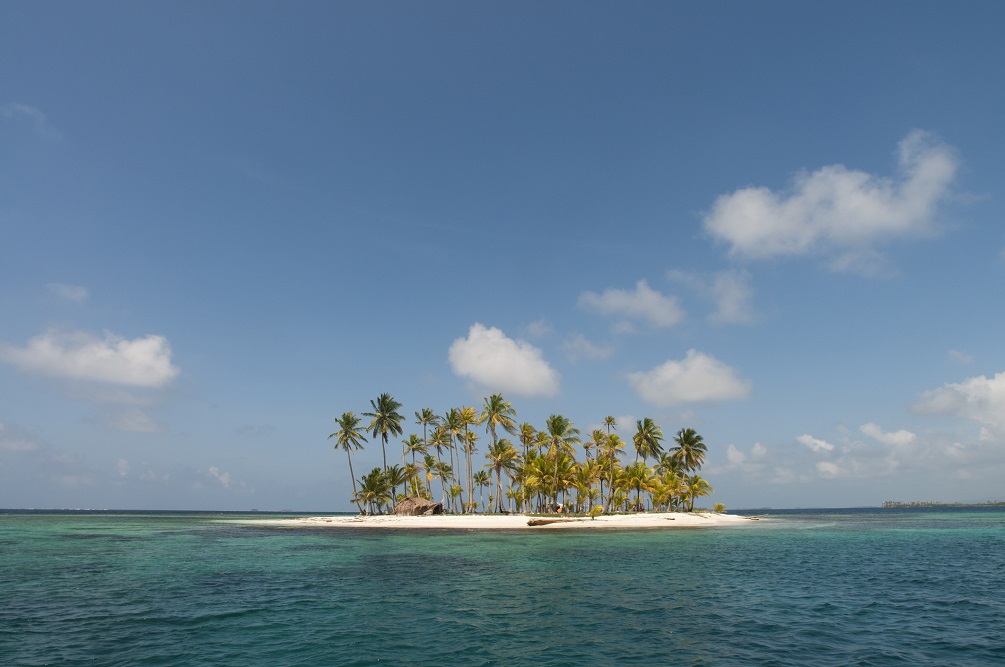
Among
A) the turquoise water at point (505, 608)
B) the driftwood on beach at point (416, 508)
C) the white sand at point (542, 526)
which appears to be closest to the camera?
the turquoise water at point (505, 608)

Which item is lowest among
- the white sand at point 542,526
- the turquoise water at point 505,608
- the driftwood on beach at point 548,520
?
the white sand at point 542,526

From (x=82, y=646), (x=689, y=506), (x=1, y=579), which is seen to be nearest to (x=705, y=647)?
(x=82, y=646)

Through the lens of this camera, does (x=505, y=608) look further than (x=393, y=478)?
No

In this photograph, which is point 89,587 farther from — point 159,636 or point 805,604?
point 805,604

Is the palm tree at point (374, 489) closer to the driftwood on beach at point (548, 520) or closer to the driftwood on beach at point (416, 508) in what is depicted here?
the driftwood on beach at point (416, 508)

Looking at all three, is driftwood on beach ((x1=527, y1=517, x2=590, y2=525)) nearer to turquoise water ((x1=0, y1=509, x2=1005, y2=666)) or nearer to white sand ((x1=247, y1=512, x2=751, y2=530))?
white sand ((x1=247, y1=512, x2=751, y2=530))

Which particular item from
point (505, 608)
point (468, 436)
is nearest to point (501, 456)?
point (468, 436)

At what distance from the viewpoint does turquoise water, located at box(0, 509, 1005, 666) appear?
15117 millimetres

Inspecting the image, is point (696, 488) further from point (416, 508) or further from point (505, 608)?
point (505, 608)

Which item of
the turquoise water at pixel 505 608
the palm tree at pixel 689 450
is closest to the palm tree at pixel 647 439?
the palm tree at pixel 689 450

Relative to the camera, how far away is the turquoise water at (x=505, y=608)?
15117 millimetres

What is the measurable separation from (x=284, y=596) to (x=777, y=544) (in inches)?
1630

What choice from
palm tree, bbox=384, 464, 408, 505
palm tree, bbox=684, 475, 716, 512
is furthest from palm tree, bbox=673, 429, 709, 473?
palm tree, bbox=384, 464, 408, 505

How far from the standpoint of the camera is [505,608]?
20.9 m
